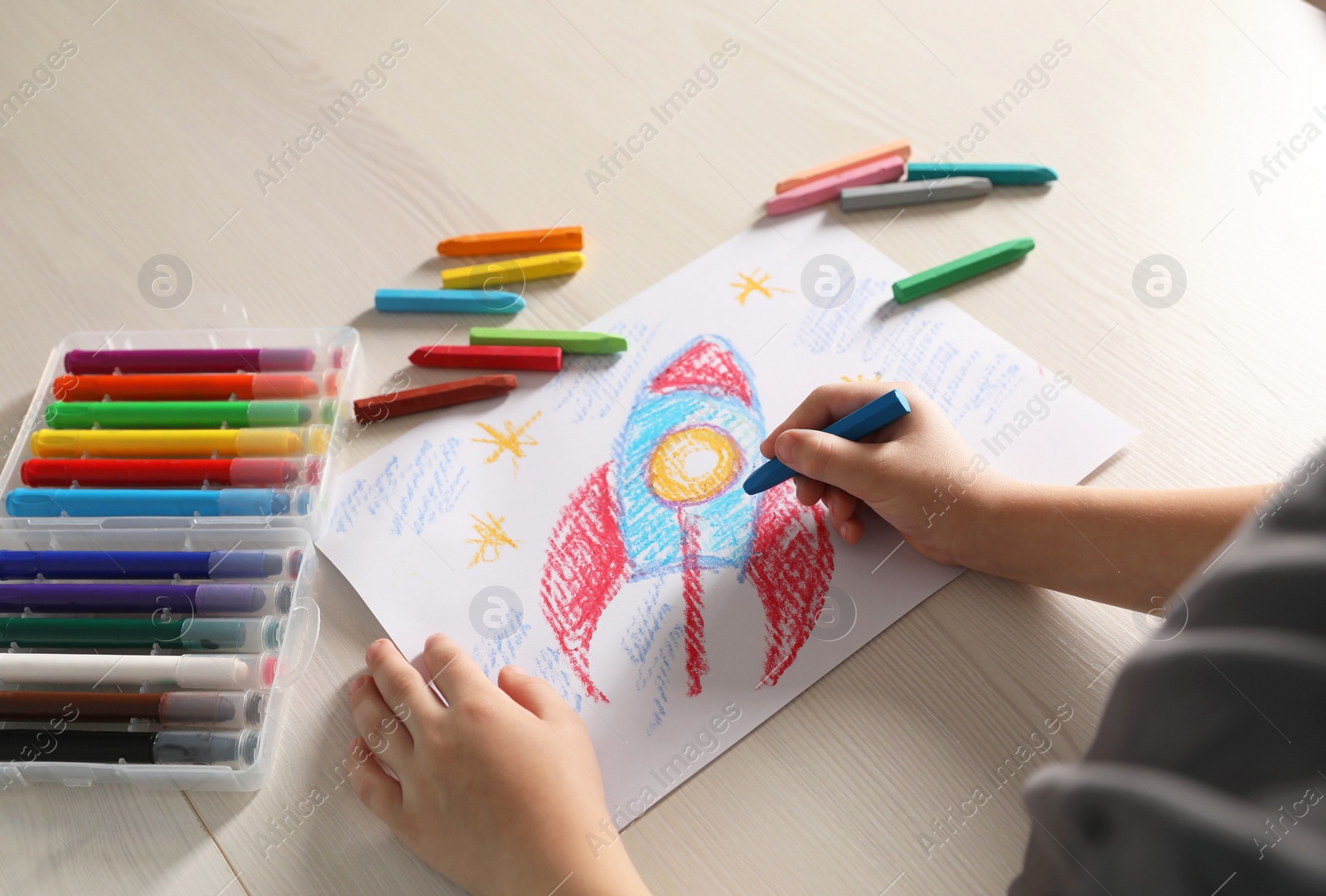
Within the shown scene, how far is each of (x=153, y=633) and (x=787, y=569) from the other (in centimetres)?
42

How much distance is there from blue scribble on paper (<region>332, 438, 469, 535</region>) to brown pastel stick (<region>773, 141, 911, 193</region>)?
1.27ft

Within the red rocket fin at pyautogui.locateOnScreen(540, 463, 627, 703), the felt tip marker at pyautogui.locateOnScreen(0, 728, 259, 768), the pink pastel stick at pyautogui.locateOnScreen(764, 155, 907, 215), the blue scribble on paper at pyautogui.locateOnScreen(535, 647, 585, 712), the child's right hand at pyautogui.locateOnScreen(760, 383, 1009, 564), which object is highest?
the pink pastel stick at pyautogui.locateOnScreen(764, 155, 907, 215)

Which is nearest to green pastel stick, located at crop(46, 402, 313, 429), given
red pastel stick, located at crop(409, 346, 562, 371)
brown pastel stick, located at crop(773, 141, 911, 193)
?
red pastel stick, located at crop(409, 346, 562, 371)

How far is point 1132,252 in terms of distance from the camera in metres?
0.74

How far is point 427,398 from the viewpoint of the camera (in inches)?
27.0

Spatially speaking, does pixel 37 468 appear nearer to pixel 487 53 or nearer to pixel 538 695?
pixel 538 695

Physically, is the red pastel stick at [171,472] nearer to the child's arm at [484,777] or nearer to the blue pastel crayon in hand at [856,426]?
the child's arm at [484,777]

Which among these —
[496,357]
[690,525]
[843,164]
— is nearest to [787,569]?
[690,525]

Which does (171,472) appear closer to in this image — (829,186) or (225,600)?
(225,600)

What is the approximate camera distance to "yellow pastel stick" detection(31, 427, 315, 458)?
65 cm

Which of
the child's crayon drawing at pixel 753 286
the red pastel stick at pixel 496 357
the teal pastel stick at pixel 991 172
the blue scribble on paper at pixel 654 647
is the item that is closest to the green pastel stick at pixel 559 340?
the red pastel stick at pixel 496 357

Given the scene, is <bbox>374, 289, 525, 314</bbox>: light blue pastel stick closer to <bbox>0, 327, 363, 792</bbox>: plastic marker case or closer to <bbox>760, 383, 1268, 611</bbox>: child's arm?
<bbox>0, 327, 363, 792</bbox>: plastic marker case

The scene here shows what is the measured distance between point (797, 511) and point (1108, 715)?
1.22 ft

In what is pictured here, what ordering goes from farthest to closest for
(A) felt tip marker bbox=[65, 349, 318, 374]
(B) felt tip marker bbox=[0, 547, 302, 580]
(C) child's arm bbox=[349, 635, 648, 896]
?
1. (A) felt tip marker bbox=[65, 349, 318, 374]
2. (B) felt tip marker bbox=[0, 547, 302, 580]
3. (C) child's arm bbox=[349, 635, 648, 896]
